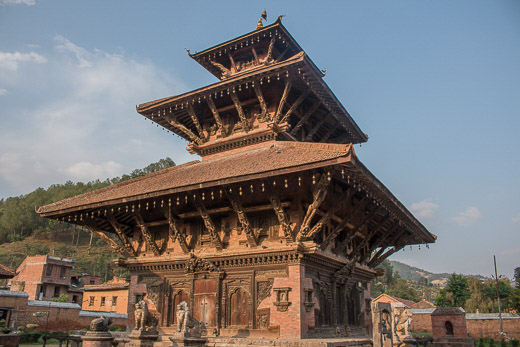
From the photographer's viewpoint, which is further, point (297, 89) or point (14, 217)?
point (14, 217)

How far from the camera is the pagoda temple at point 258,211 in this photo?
13672mm

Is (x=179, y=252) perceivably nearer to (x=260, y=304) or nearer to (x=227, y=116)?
(x=260, y=304)

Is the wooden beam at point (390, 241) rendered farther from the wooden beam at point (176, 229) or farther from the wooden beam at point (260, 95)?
the wooden beam at point (176, 229)

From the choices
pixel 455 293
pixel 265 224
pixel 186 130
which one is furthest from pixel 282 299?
pixel 455 293

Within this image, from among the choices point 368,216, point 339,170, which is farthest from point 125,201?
point 368,216

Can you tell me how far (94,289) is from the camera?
173 feet

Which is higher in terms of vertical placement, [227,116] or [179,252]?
[227,116]

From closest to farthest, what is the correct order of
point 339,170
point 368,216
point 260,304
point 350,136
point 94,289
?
point 339,170 → point 260,304 → point 368,216 → point 350,136 → point 94,289

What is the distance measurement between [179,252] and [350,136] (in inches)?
441

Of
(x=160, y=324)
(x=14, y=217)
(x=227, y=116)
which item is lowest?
(x=160, y=324)

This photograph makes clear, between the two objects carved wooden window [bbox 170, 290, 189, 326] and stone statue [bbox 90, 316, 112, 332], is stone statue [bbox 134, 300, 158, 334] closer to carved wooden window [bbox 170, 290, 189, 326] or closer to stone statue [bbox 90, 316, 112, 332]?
stone statue [bbox 90, 316, 112, 332]

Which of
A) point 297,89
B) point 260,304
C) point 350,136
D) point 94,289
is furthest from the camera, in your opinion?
point 94,289

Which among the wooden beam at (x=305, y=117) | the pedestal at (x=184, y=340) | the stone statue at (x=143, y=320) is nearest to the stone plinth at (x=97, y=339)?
the stone statue at (x=143, y=320)

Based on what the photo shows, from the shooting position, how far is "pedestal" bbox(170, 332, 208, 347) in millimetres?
12297
